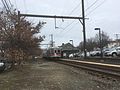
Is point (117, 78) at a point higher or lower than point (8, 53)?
lower

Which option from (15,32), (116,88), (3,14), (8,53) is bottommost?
(116,88)

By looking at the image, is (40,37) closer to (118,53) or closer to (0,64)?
(0,64)

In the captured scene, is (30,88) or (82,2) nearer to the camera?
(30,88)

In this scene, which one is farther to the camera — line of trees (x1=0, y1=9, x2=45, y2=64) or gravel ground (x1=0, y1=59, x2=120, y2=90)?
line of trees (x1=0, y1=9, x2=45, y2=64)

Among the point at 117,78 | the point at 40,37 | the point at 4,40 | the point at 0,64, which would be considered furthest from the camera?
the point at 40,37

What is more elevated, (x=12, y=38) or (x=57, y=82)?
(x=12, y=38)

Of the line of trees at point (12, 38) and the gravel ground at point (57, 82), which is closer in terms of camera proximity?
the gravel ground at point (57, 82)

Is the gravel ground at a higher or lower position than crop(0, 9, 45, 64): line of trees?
lower

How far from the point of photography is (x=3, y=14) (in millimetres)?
31031

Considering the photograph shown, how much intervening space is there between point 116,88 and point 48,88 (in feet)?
10.2

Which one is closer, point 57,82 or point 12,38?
point 57,82

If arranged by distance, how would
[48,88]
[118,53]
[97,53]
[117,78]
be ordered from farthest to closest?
[97,53] → [118,53] → [117,78] → [48,88]

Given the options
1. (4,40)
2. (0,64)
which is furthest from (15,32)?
(0,64)

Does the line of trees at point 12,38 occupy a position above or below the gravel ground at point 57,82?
above
